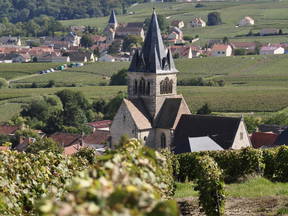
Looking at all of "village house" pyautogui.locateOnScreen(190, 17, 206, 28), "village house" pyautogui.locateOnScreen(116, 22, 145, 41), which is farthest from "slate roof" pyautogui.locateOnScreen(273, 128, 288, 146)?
"village house" pyautogui.locateOnScreen(190, 17, 206, 28)

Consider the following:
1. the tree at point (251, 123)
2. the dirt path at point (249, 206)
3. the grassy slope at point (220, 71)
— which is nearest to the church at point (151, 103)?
the tree at point (251, 123)

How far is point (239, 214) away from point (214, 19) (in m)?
157

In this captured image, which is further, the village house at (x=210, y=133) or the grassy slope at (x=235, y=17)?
the grassy slope at (x=235, y=17)

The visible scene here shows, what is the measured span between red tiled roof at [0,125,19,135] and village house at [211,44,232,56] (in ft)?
229

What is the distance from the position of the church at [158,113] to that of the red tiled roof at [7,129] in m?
23.6

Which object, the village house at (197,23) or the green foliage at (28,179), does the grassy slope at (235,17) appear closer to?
the village house at (197,23)

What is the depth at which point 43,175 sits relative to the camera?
15000 millimetres

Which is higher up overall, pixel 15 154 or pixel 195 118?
pixel 15 154

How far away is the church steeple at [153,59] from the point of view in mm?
41594

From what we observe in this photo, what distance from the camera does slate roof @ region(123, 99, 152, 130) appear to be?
40906 mm

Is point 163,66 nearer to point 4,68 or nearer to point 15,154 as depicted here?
point 15,154

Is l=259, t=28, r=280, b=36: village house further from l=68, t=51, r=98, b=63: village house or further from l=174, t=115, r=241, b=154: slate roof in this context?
l=174, t=115, r=241, b=154: slate roof

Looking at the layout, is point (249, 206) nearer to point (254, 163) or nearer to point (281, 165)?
point (281, 165)

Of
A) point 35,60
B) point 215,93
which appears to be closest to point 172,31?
point 35,60
